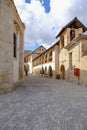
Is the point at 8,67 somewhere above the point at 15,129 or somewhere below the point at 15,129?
above

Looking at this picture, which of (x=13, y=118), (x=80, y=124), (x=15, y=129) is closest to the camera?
(x=15, y=129)

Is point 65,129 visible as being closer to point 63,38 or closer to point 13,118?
point 13,118

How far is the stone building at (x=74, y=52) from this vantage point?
55.7 feet

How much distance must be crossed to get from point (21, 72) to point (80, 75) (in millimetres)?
5454

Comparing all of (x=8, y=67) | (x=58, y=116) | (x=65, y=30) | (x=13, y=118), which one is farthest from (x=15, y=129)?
(x=65, y=30)

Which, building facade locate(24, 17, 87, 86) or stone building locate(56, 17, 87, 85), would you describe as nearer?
stone building locate(56, 17, 87, 85)

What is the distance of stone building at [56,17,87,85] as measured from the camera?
55.7ft

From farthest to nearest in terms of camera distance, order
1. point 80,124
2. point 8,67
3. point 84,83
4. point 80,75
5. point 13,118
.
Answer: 1. point 80,75
2. point 84,83
3. point 8,67
4. point 13,118
5. point 80,124

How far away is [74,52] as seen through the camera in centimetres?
1959

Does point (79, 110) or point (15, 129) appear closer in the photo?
point (15, 129)

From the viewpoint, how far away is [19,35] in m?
16.7

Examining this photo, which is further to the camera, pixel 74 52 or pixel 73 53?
pixel 73 53

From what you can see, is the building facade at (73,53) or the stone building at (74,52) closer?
the stone building at (74,52)

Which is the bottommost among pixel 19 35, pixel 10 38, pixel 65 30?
pixel 10 38
